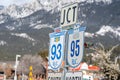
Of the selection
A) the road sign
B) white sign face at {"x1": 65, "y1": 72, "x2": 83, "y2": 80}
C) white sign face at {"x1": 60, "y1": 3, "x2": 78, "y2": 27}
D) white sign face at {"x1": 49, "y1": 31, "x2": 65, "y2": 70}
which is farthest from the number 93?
white sign face at {"x1": 65, "y1": 72, "x2": 83, "y2": 80}

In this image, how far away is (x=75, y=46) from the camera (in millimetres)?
A: 8367

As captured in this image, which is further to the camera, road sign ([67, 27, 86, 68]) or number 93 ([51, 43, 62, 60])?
number 93 ([51, 43, 62, 60])

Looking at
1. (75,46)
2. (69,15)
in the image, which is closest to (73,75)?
(75,46)

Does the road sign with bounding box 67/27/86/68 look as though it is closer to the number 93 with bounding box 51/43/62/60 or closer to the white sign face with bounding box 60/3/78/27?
the white sign face with bounding box 60/3/78/27

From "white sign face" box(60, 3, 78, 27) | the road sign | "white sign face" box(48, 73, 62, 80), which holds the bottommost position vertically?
"white sign face" box(48, 73, 62, 80)

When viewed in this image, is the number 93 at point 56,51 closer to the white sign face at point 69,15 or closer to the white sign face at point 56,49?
the white sign face at point 56,49

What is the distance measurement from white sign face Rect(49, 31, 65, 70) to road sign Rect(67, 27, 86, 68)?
279 mm

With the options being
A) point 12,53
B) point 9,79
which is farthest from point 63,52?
point 12,53

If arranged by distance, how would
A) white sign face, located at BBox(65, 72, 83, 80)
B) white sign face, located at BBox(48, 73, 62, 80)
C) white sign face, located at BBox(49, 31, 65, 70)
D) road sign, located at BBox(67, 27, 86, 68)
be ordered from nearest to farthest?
1. white sign face, located at BBox(65, 72, 83, 80)
2. road sign, located at BBox(67, 27, 86, 68)
3. white sign face, located at BBox(48, 73, 62, 80)
4. white sign face, located at BBox(49, 31, 65, 70)

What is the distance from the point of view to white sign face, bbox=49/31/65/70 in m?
8.84

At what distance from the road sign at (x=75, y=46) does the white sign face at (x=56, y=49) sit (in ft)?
0.92

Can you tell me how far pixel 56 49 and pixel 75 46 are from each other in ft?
2.57

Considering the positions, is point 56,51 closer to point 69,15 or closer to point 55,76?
point 55,76

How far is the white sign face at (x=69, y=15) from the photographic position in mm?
8523
